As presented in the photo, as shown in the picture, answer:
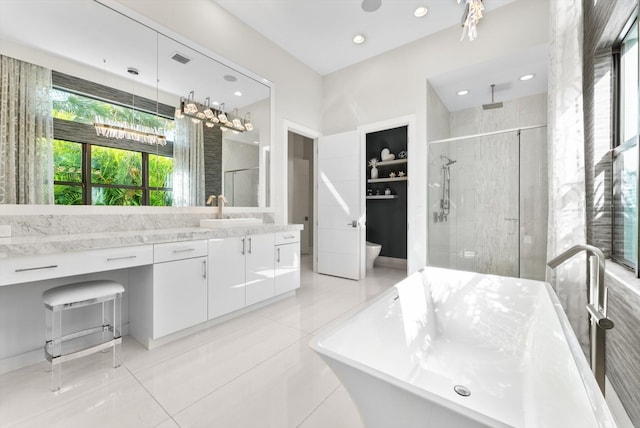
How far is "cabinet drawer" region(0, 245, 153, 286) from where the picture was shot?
1.38m

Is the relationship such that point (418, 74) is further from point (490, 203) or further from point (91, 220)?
point (91, 220)

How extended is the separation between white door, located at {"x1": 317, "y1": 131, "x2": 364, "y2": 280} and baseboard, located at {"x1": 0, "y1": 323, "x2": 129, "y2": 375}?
312 cm

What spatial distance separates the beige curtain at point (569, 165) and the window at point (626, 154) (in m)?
0.18

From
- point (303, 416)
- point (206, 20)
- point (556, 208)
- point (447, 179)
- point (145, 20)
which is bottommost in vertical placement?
point (303, 416)

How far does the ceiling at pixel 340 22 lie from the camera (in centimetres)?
287

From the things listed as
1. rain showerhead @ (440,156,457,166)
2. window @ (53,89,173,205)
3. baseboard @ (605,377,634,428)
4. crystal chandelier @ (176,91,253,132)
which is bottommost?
baseboard @ (605,377,634,428)

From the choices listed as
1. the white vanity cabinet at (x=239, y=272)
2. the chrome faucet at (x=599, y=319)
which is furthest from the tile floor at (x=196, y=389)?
the chrome faucet at (x=599, y=319)

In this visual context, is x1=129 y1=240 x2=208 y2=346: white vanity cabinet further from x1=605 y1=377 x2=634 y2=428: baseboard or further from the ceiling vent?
x1=605 y1=377 x2=634 y2=428: baseboard

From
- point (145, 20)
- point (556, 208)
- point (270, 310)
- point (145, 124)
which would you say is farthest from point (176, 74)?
point (556, 208)

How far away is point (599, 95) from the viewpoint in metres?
1.87

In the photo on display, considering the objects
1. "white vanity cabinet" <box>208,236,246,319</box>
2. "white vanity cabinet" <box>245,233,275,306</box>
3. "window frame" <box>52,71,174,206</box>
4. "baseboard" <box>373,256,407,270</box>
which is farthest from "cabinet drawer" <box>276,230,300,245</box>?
"baseboard" <box>373,256,407,270</box>

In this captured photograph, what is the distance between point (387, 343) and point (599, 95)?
2.32m

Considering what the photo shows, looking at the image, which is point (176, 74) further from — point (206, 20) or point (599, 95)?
point (599, 95)

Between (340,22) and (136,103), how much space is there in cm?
245
